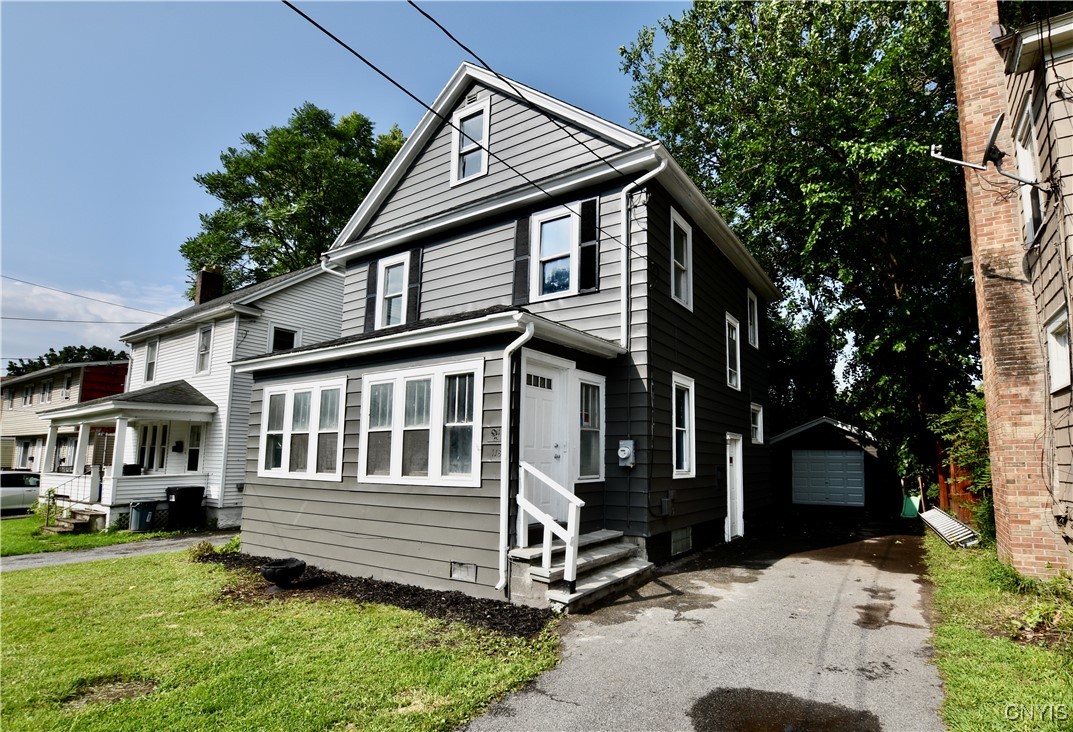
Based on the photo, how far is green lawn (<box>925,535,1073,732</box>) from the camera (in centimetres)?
382

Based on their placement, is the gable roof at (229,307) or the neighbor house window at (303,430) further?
the gable roof at (229,307)

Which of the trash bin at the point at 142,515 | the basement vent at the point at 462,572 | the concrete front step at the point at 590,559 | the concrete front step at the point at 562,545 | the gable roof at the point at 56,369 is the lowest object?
the trash bin at the point at 142,515

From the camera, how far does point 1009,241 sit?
315 inches

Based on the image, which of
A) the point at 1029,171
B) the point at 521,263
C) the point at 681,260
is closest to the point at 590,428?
the point at 521,263

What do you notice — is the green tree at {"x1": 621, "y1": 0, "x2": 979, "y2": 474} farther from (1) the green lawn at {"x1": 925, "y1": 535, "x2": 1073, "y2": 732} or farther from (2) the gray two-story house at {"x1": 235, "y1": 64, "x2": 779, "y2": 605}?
(1) the green lawn at {"x1": 925, "y1": 535, "x2": 1073, "y2": 732}

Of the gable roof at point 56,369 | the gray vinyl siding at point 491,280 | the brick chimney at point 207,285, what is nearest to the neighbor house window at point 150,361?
the brick chimney at point 207,285

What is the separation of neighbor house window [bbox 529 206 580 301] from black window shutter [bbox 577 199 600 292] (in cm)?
10

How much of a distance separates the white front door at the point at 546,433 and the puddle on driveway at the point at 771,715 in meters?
3.74

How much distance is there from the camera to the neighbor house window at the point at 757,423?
572 inches

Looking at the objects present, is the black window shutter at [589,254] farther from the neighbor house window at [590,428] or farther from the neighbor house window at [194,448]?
the neighbor house window at [194,448]

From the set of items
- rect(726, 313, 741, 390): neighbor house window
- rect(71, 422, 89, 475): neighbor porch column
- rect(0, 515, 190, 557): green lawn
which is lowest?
rect(0, 515, 190, 557): green lawn

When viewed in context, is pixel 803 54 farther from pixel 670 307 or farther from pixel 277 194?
pixel 277 194

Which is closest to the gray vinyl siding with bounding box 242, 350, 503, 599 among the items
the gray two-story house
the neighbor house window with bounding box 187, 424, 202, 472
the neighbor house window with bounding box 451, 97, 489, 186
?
the gray two-story house

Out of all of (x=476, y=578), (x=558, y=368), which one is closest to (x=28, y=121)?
(x=558, y=368)
